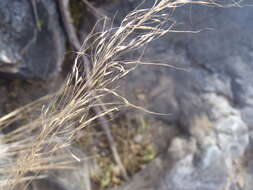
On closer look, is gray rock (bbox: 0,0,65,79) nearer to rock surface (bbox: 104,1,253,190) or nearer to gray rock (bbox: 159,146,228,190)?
rock surface (bbox: 104,1,253,190)

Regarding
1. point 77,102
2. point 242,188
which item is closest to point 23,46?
point 77,102

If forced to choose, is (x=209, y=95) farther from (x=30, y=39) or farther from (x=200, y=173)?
(x=30, y=39)

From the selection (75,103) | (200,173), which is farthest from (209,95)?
(75,103)

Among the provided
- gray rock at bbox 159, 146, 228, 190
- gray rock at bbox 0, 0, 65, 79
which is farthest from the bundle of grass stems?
gray rock at bbox 159, 146, 228, 190

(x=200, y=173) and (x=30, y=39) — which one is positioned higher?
(x=30, y=39)

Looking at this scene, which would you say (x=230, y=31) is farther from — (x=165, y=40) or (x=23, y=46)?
(x=23, y=46)
